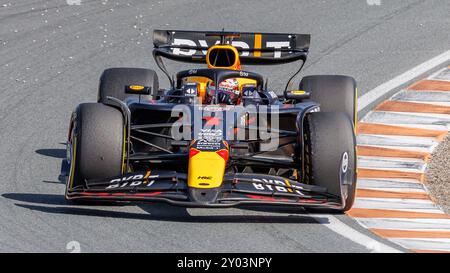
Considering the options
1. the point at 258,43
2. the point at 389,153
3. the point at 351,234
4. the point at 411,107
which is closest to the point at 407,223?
the point at 351,234

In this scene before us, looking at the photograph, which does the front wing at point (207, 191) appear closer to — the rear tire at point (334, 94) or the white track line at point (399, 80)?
the rear tire at point (334, 94)

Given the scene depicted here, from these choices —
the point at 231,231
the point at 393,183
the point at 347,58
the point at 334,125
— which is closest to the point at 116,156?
the point at 231,231

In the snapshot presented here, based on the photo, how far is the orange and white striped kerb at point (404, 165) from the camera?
10781 mm

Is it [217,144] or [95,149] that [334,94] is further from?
[95,149]

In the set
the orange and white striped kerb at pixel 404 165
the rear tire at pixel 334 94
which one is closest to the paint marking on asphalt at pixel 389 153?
the orange and white striped kerb at pixel 404 165

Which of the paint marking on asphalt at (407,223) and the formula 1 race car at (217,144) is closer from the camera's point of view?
the formula 1 race car at (217,144)

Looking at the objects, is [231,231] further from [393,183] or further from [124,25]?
[124,25]

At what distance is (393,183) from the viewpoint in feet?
40.9

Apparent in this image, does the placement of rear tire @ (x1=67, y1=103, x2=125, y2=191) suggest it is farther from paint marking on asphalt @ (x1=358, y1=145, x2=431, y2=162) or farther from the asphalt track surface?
paint marking on asphalt @ (x1=358, y1=145, x2=431, y2=162)

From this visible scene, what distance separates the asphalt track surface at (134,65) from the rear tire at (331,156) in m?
0.35

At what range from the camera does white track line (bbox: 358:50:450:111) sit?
1598 cm

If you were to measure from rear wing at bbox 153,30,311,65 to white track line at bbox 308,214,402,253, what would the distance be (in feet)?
10.3

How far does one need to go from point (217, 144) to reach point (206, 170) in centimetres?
48

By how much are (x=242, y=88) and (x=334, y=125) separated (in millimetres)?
1802
